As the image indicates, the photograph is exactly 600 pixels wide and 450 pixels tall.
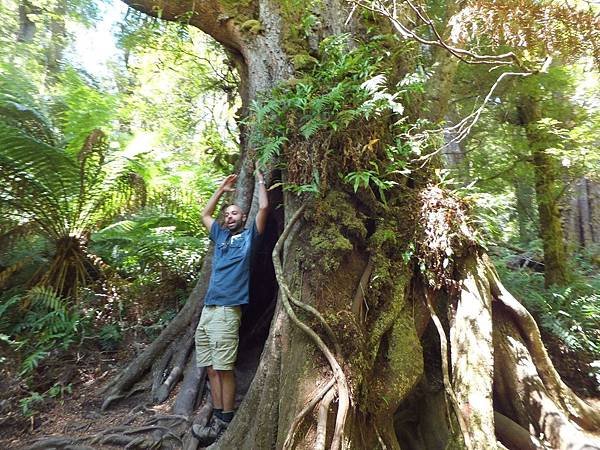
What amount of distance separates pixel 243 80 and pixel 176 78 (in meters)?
3.87

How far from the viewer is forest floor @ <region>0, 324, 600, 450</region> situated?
399 cm

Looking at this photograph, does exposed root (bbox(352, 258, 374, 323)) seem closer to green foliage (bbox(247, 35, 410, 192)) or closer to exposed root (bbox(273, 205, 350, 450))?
exposed root (bbox(273, 205, 350, 450))

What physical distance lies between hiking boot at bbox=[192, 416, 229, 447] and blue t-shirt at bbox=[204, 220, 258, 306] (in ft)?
3.49

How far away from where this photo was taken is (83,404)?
4.40 meters

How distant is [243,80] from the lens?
5.06 metres

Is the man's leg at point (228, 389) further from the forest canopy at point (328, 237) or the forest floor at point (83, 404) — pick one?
the forest floor at point (83, 404)

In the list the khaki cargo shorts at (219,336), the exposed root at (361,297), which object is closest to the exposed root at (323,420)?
the exposed root at (361,297)

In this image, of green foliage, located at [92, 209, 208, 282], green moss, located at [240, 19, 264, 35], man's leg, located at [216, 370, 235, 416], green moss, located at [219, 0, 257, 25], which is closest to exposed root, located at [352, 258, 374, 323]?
man's leg, located at [216, 370, 235, 416]

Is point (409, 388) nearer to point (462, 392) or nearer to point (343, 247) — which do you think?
point (462, 392)

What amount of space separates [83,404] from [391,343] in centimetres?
334

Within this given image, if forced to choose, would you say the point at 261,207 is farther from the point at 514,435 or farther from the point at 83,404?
the point at 514,435

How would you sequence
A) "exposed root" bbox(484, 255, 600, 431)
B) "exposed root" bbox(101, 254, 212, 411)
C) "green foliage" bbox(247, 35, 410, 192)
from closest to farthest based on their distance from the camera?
"green foliage" bbox(247, 35, 410, 192) < "exposed root" bbox(484, 255, 600, 431) < "exposed root" bbox(101, 254, 212, 411)

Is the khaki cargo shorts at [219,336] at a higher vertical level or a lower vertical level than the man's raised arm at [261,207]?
lower

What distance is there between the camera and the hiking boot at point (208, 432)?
12.0 ft
